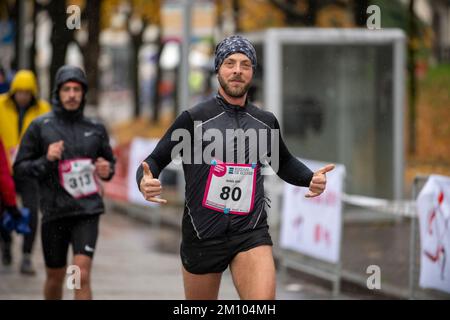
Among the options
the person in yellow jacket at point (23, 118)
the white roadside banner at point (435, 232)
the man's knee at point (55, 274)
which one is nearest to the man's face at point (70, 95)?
the man's knee at point (55, 274)

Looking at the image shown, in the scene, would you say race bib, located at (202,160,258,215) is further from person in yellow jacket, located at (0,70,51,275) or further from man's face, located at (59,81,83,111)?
person in yellow jacket, located at (0,70,51,275)

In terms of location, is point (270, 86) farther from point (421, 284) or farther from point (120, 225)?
point (421, 284)

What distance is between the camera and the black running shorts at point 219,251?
252 inches

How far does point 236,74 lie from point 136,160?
39.5ft

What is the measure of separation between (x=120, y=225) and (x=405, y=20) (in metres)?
10.4

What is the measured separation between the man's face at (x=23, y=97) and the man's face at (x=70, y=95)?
3390mm

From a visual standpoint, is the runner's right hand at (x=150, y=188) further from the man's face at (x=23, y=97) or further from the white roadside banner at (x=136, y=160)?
the white roadside banner at (x=136, y=160)

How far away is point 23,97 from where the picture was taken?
1203 cm

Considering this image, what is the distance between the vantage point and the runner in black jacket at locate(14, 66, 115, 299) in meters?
8.55

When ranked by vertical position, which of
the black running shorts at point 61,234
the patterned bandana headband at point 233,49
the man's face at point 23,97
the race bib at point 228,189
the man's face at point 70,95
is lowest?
the black running shorts at point 61,234

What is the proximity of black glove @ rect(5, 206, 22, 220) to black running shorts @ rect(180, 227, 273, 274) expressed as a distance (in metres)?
2.73

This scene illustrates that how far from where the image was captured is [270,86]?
55.0 ft

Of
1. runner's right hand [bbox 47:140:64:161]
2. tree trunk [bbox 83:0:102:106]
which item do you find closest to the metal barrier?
runner's right hand [bbox 47:140:64:161]

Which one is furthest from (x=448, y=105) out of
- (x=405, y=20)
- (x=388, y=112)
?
(x=388, y=112)
